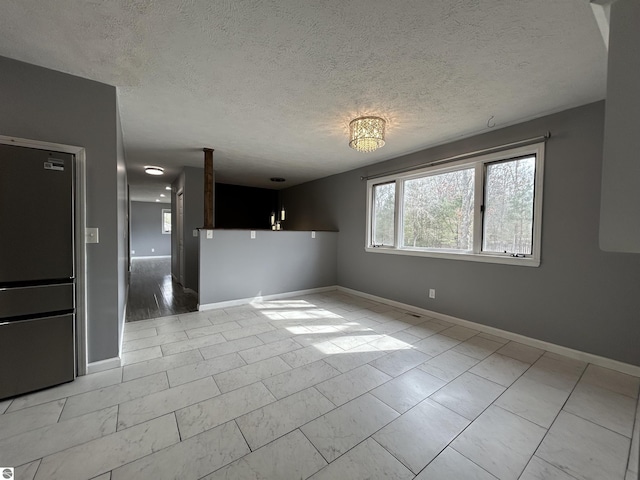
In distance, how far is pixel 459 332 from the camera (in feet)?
10.2

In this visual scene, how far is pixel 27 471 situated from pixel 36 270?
128 cm

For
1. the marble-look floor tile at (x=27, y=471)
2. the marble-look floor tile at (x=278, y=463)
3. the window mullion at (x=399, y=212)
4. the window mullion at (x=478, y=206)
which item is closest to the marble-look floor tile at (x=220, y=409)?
the marble-look floor tile at (x=278, y=463)

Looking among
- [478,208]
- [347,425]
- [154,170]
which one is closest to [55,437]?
[347,425]

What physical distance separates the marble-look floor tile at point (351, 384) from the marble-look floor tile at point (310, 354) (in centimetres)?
35

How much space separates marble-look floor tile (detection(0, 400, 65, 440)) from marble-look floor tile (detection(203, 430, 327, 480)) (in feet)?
4.01

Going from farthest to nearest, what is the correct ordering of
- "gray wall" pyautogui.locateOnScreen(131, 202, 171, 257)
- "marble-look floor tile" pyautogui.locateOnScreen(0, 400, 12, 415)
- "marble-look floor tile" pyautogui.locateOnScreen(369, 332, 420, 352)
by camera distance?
"gray wall" pyautogui.locateOnScreen(131, 202, 171, 257)
"marble-look floor tile" pyautogui.locateOnScreen(369, 332, 420, 352)
"marble-look floor tile" pyautogui.locateOnScreen(0, 400, 12, 415)

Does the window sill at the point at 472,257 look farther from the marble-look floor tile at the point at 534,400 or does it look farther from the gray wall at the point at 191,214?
the gray wall at the point at 191,214

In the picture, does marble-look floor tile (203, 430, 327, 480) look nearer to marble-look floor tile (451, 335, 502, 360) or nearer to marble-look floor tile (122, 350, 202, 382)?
marble-look floor tile (122, 350, 202, 382)

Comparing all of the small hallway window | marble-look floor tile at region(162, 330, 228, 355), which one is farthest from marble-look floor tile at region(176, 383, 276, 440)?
the small hallway window

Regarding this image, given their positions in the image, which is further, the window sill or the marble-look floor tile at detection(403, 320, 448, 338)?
the marble-look floor tile at detection(403, 320, 448, 338)

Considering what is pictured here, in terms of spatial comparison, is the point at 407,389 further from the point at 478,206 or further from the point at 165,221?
the point at 165,221

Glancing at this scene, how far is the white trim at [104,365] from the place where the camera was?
2151 mm

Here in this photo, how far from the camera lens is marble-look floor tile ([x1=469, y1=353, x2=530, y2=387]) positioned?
7.06ft

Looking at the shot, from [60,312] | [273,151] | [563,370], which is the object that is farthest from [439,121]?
[60,312]
